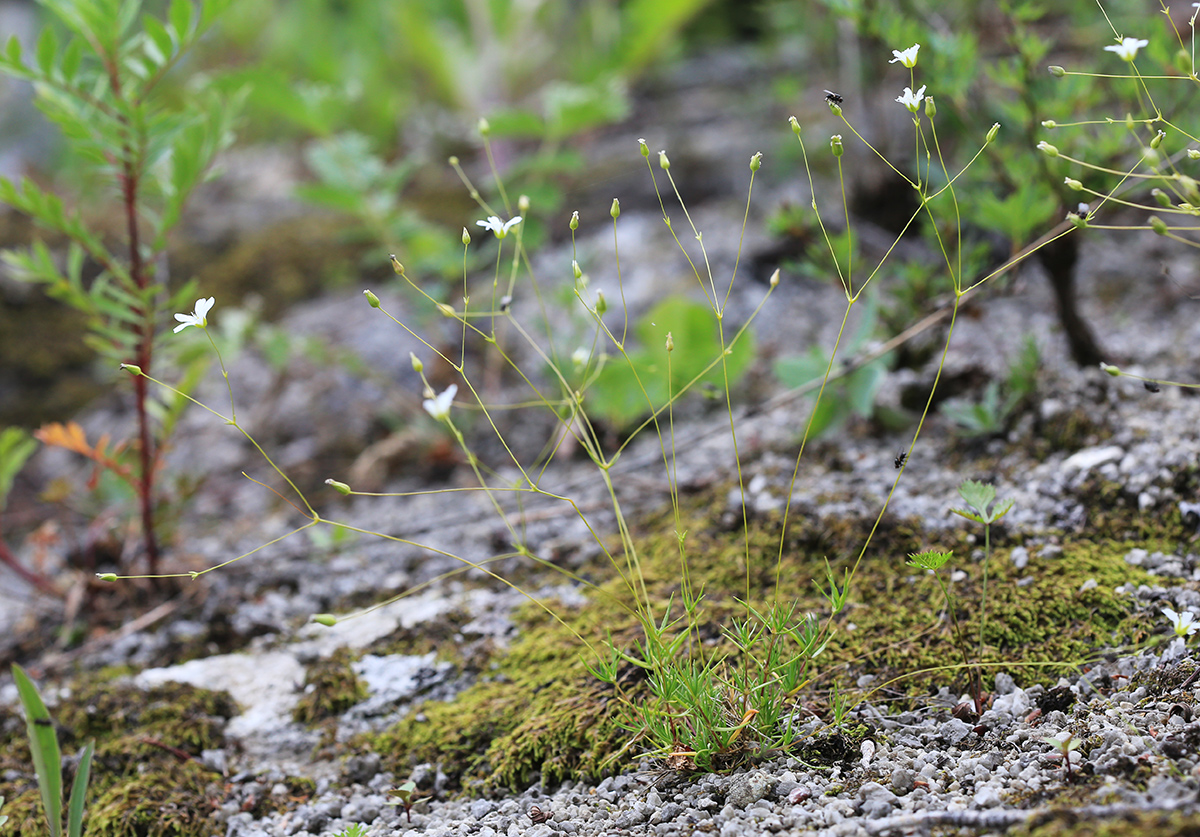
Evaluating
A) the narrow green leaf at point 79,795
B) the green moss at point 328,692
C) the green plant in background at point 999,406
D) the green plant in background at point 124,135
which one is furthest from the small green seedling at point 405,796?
the green plant in background at point 999,406

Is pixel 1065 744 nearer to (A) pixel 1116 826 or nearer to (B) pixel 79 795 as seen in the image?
(A) pixel 1116 826

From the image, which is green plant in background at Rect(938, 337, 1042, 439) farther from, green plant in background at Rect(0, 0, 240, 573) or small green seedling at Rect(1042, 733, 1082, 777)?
green plant in background at Rect(0, 0, 240, 573)

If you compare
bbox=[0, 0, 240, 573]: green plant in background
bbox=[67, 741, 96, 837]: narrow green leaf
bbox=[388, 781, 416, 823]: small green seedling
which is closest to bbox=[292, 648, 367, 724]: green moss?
bbox=[388, 781, 416, 823]: small green seedling

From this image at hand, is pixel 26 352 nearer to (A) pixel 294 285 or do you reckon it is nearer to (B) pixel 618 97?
(A) pixel 294 285

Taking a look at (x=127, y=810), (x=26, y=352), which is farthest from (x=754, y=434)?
(x=26, y=352)

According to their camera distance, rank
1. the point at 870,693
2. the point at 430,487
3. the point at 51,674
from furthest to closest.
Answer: the point at 430,487, the point at 51,674, the point at 870,693

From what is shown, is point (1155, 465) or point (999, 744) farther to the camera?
point (1155, 465)
